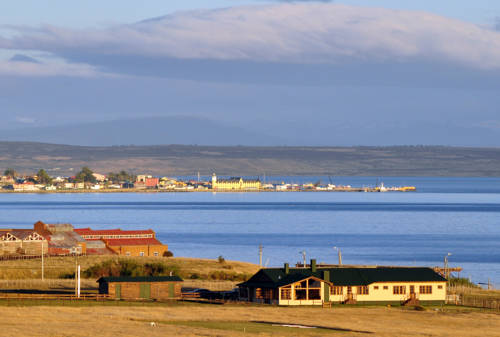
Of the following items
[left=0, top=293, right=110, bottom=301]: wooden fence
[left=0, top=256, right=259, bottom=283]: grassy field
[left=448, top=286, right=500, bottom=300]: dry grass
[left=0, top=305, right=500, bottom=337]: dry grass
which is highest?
[left=0, top=256, right=259, bottom=283]: grassy field

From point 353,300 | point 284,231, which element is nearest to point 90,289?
point 353,300

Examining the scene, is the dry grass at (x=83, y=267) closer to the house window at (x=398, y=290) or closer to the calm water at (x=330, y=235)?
the calm water at (x=330, y=235)

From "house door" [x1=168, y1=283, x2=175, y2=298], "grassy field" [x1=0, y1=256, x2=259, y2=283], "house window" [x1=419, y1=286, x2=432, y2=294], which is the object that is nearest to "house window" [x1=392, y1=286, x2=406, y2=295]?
"house window" [x1=419, y1=286, x2=432, y2=294]

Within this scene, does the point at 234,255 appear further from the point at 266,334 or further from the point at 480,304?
the point at 266,334

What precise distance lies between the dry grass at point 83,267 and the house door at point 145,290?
13.8m

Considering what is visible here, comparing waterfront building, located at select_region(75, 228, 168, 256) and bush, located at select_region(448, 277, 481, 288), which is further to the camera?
waterfront building, located at select_region(75, 228, 168, 256)

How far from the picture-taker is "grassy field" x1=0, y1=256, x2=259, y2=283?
2997 inches

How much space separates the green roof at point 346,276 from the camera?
62219 mm

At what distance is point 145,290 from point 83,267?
18.3 m

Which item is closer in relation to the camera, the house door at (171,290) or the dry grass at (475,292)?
the house door at (171,290)

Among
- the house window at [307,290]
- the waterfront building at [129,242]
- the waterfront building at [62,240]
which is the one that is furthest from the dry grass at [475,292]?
the waterfront building at [62,240]

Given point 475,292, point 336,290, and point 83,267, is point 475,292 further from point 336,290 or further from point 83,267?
point 83,267

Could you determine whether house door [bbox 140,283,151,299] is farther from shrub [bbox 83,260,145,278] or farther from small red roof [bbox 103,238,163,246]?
small red roof [bbox 103,238,163,246]

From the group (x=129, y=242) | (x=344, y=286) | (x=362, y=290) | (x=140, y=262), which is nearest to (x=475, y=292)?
(x=362, y=290)
